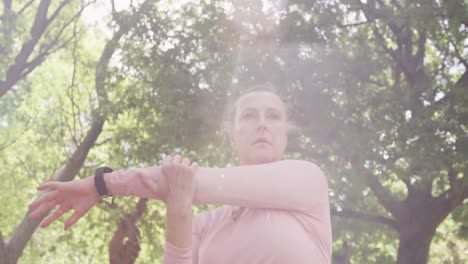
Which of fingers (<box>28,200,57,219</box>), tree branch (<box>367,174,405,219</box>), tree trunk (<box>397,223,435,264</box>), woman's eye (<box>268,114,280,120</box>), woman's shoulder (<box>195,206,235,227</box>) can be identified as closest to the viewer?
fingers (<box>28,200,57,219</box>)

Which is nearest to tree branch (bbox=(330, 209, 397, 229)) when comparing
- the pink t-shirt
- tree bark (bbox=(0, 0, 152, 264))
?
tree bark (bbox=(0, 0, 152, 264))

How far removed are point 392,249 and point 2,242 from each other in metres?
17.7

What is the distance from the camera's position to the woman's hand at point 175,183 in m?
1.74

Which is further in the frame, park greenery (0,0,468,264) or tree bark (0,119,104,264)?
tree bark (0,119,104,264)

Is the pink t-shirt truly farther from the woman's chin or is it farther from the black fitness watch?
the woman's chin

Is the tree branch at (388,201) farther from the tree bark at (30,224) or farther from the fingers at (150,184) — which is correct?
the fingers at (150,184)

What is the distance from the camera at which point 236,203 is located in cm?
180

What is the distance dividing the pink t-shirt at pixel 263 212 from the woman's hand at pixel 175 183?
0.04 meters

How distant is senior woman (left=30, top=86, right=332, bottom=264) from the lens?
175 centimetres

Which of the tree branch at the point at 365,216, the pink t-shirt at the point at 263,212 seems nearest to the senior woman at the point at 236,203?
the pink t-shirt at the point at 263,212

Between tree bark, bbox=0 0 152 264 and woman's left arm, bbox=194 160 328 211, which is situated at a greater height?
tree bark, bbox=0 0 152 264

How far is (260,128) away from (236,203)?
0.55 meters

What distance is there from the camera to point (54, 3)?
14.5 meters

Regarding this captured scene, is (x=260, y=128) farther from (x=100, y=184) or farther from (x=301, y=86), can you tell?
(x=301, y=86)
